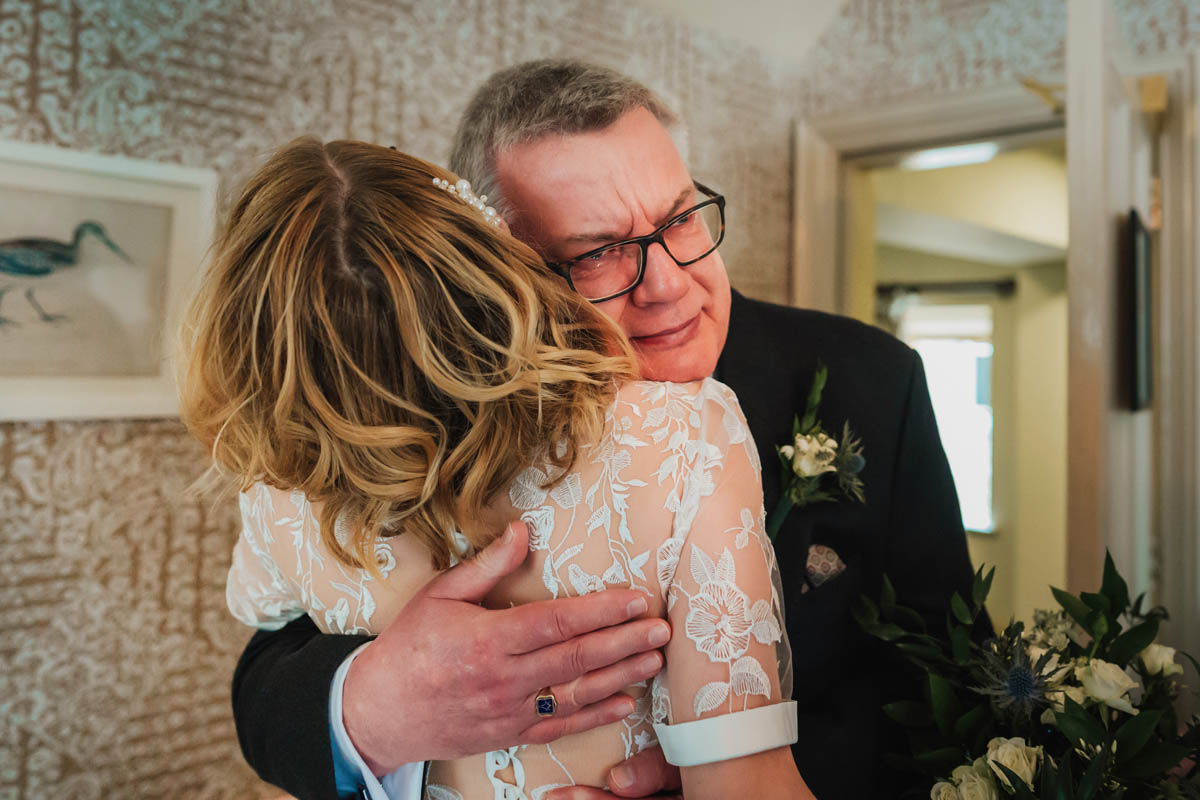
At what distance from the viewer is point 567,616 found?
691mm

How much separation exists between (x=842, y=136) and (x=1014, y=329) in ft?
10.9

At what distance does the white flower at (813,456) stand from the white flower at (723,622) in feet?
1.07

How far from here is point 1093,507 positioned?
146 cm

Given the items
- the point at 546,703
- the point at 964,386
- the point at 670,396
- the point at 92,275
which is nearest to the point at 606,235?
the point at 670,396

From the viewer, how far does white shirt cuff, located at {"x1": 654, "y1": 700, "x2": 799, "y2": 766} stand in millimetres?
668

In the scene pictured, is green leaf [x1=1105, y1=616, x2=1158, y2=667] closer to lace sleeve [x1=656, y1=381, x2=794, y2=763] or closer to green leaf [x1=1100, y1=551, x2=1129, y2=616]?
green leaf [x1=1100, y1=551, x2=1129, y2=616]

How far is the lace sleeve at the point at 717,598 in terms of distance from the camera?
2.24 ft

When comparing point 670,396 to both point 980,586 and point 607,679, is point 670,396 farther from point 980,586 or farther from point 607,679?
point 980,586

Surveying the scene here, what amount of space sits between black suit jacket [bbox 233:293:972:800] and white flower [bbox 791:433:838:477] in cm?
4

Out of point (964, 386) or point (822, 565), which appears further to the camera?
point (964, 386)

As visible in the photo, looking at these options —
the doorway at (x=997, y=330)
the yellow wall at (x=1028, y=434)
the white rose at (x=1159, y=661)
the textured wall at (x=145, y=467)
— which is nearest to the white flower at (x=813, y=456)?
the white rose at (x=1159, y=661)

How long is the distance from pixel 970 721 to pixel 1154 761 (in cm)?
17

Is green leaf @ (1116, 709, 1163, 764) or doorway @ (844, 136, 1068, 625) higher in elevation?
doorway @ (844, 136, 1068, 625)

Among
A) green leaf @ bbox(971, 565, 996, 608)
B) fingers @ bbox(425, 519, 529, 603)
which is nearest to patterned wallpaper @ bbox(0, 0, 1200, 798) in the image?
fingers @ bbox(425, 519, 529, 603)
